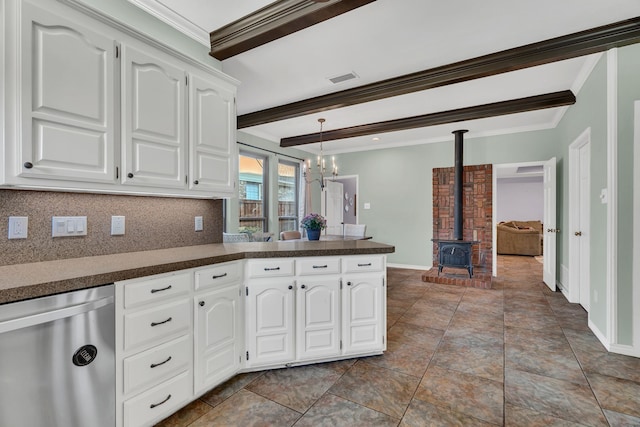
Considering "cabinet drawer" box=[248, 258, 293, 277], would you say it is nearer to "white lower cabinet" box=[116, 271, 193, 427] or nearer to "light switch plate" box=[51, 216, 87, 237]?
"white lower cabinet" box=[116, 271, 193, 427]

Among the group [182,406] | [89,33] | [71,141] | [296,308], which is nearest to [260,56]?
[89,33]

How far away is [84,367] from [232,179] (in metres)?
1.58

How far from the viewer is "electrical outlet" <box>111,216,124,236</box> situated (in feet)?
6.68

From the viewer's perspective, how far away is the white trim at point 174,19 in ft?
7.16

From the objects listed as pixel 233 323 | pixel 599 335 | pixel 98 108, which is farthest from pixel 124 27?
pixel 599 335

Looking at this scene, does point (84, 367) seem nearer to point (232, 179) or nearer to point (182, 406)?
point (182, 406)

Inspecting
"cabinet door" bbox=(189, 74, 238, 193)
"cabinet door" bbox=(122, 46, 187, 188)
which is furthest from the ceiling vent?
"cabinet door" bbox=(122, 46, 187, 188)

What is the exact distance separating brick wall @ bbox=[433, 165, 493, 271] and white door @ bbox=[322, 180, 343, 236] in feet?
7.04

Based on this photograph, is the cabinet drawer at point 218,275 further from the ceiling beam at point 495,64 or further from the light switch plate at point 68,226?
the ceiling beam at point 495,64

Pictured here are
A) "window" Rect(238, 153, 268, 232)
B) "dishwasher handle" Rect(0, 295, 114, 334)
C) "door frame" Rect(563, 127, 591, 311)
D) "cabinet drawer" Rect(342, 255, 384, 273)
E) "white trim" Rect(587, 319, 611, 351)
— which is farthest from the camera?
"window" Rect(238, 153, 268, 232)

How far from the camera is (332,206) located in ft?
23.9

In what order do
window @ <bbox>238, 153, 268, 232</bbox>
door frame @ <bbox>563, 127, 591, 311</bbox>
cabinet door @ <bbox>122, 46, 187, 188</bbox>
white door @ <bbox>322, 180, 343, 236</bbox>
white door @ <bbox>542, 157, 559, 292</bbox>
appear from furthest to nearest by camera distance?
1. white door @ <bbox>322, 180, 343, 236</bbox>
2. window @ <bbox>238, 153, 268, 232</bbox>
3. white door @ <bbox>542, 157, 559, 292</bbox>
4. door frame @ <bbox>563, 127, 591, 311</bbox>
5. cabinet door @ <bbox>122, 46, 187, 188</bbox>

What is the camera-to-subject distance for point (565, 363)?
2371mm

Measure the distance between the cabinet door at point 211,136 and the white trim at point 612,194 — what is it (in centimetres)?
315
